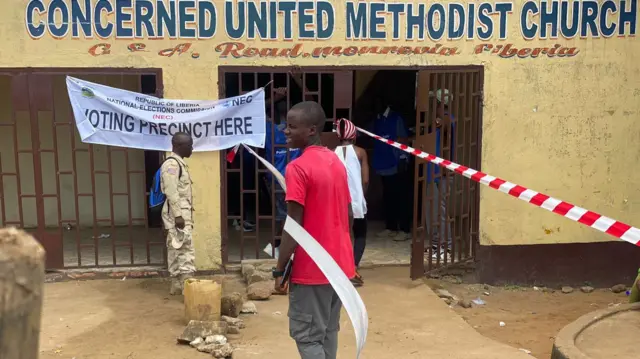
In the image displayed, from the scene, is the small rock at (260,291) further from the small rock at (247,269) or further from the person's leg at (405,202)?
the person's leg at (405,202)

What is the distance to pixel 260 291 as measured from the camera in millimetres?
6086

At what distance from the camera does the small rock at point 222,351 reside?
475cm

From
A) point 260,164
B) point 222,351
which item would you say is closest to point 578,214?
point 222,351

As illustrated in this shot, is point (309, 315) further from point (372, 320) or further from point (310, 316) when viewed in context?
point (372, 320)

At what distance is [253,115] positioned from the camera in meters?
6.69

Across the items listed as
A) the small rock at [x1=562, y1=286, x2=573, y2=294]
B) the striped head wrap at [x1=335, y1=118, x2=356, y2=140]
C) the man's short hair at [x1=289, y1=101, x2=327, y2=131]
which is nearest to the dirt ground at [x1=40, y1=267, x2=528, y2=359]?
the striped head wrap at [x1=335, y1=118, x2=356, y2=140]

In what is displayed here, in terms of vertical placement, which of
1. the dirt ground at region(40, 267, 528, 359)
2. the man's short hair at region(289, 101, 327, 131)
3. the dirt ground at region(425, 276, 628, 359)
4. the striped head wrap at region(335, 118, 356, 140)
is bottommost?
the dirt ground at region(425, 276, 628, 359)

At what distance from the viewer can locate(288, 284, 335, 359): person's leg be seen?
3510 millimetres

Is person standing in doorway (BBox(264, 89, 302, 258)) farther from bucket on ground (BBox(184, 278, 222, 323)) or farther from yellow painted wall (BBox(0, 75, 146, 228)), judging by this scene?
yellow painted wall (BBox(0, 75, 146, 228))

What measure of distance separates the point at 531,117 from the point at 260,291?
11.3 ft

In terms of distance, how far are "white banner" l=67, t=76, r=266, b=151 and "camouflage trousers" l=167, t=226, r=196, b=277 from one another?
1.04 meters

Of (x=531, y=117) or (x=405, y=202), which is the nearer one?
(x=531, y=117)

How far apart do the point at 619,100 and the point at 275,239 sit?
406 cm

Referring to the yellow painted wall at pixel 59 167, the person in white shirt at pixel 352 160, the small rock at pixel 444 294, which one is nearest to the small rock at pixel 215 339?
the person in white shirt at pixel 352 160
